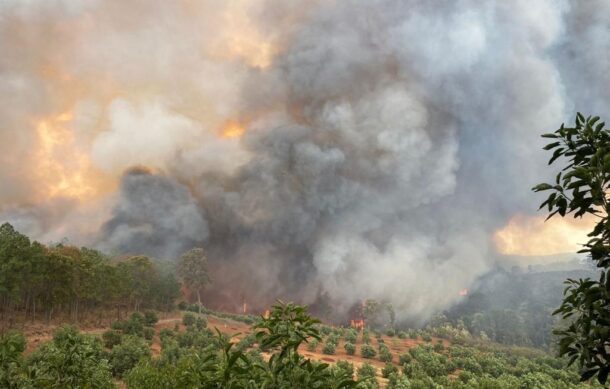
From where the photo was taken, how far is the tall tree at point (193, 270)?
144 meters

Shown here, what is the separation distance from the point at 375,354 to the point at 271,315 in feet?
366

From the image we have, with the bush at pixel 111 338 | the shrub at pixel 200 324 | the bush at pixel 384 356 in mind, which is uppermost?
the shrub at pixel 200 324

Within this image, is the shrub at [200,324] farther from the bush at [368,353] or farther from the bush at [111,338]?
the bush at [368,353]

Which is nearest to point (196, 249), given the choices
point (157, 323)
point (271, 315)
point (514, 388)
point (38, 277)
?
point (157, 323)

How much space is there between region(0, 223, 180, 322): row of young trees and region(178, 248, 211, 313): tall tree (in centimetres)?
2260

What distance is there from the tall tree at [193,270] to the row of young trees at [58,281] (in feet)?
74.1

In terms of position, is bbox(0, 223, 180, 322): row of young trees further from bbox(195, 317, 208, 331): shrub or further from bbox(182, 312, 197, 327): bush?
bbox(195, 317, 208, 331): shrub

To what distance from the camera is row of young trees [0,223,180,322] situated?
7512 cm

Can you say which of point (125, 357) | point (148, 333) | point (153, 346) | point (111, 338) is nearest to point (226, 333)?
point (148, 333)

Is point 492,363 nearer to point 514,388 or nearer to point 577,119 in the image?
point 514,388

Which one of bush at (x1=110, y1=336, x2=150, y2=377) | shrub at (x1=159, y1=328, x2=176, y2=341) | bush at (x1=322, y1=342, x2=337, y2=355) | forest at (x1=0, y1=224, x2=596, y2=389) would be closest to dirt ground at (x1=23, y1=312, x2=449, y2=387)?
forest at (x1=0, y1=224, x2=596, y2=389)

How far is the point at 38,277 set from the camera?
78250 millimetres

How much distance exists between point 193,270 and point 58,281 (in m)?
61.9

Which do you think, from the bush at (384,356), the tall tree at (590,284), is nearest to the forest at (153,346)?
the bush at (384,356)
